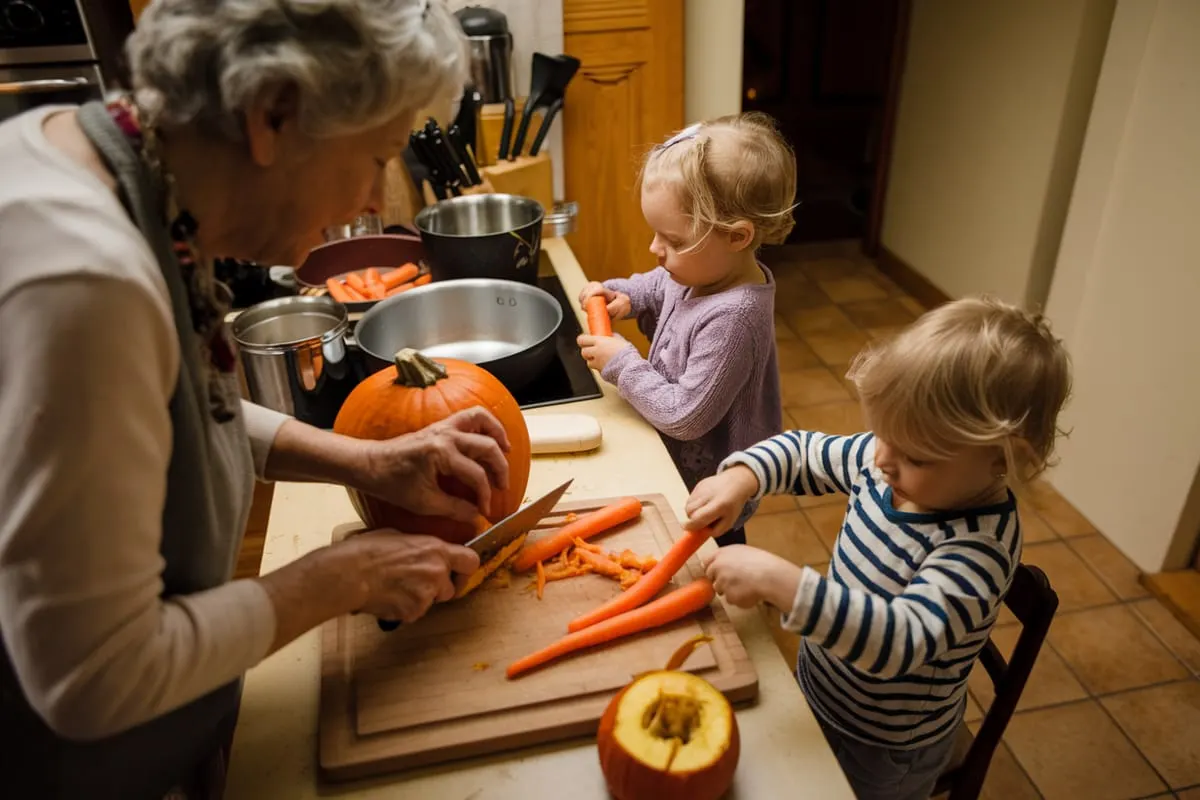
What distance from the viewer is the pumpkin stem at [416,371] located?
41.4 inches

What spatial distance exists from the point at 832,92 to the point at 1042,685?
2.90 m

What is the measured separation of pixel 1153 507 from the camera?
213 cm

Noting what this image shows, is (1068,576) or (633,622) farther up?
(633,622)

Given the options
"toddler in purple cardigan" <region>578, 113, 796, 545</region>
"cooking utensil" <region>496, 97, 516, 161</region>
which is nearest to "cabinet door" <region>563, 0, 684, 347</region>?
→ "cooking utensil" <region>496, 97, 516, 161</region>

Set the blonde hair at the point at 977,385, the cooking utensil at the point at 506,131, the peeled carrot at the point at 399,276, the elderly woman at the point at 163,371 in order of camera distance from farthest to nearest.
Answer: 1. the cooking utensil at the point at 506,131
2. the peeled carrot at the point at 399,276
3. the blonde hair at the point at 977,385
4. the elderly woman at the point at 163,371

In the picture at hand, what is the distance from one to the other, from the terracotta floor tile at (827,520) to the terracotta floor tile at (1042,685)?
519 mm

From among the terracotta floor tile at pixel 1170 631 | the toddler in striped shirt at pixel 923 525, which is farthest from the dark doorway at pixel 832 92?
the toddler in striped shirt at pixel 923 525

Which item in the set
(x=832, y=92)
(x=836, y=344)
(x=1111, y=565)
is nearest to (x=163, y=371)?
(x=1111, y=565)

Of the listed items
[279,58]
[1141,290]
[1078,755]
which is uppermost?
[279,58]

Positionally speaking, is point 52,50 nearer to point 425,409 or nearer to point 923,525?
point 425,409

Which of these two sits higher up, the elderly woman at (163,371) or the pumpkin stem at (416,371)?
the elderly woman at (163,371)

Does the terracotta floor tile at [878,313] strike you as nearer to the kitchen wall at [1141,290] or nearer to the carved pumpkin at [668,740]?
the kitchen wall at [1141,290]

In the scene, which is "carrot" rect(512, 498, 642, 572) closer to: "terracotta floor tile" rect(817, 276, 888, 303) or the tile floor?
the tile floor

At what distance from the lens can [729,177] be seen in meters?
1.21
